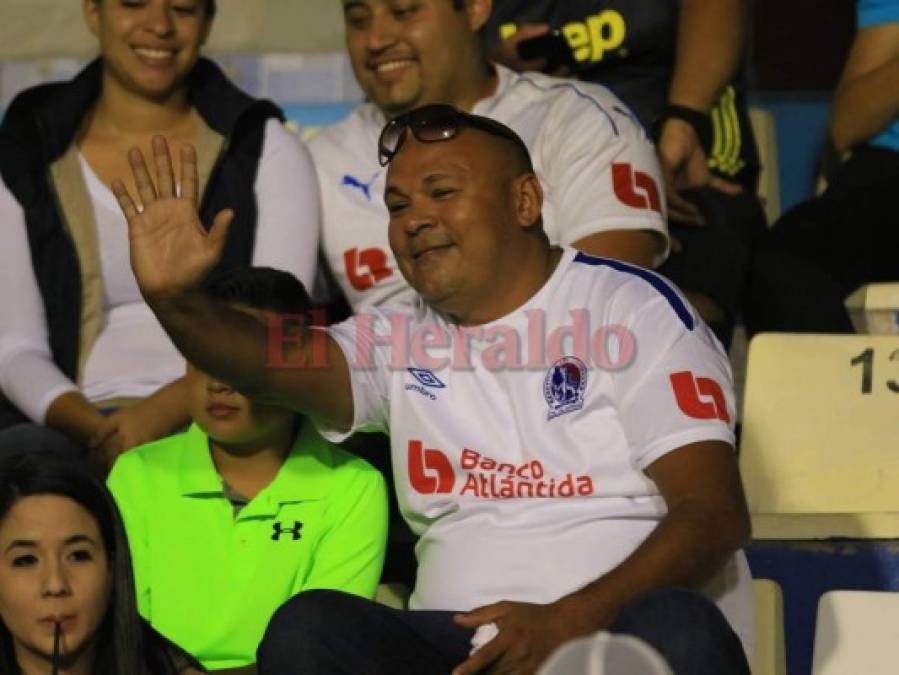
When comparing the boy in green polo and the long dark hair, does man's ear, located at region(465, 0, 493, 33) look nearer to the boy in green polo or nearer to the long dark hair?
the boy in green polo

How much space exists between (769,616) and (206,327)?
0.87m

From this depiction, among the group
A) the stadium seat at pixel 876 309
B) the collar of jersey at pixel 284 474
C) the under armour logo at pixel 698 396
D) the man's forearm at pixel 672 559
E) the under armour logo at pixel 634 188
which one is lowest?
the collar of jersey at pixel 284 474

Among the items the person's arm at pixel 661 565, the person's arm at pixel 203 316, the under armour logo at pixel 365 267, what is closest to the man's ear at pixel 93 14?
the under armour logo at pixel 365 267

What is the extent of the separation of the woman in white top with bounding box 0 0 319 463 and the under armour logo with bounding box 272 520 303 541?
1.63 feet

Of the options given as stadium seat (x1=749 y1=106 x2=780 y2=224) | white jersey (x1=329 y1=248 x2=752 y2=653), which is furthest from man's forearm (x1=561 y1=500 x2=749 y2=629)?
stadium seat (x1=749 y1=106 x2=780 y2=224)

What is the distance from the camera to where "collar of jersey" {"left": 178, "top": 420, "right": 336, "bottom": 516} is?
3191mm

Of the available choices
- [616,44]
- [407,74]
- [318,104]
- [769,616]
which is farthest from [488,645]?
[318,104]

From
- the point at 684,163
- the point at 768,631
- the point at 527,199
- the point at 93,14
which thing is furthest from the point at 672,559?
the point at 93,14

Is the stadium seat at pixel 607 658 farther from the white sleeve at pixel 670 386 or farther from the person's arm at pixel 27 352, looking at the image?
the person's arm at pixel 27 352

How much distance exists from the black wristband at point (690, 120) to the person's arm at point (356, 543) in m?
1.10

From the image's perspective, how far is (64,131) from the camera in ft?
12.4

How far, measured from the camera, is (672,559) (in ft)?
8.66

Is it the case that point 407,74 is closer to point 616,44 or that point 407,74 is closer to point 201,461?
point 616,44

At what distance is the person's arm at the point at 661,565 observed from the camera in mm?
2547
